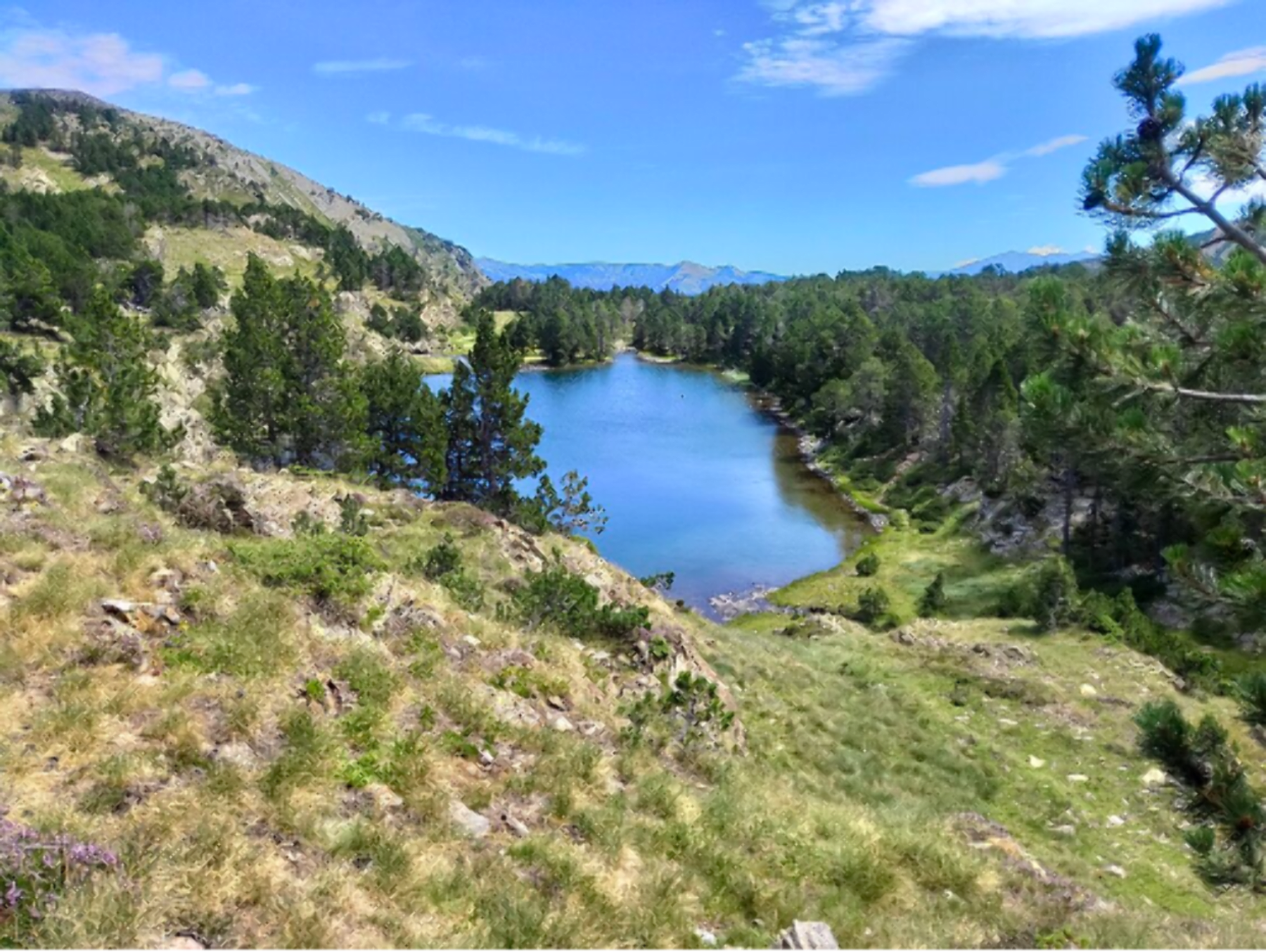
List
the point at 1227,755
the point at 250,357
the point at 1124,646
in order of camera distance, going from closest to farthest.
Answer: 1. the point at 1227,755
2. the point at 1124,646
3. the point at 250,357

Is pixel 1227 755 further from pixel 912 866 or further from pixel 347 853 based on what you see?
pixel 347 853

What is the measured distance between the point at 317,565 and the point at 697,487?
5739 cm

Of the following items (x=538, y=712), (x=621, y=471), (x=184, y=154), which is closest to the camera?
(x=538, y=712)

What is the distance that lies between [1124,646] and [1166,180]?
25.9 meters

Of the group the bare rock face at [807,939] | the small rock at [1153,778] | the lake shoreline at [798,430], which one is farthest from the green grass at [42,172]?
the bare rock face at [807,939]

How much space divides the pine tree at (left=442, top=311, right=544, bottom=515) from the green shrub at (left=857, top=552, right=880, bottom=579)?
22.4 m

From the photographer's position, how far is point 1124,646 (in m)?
28.4

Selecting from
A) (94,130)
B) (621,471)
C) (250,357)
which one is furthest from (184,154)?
(250,357)

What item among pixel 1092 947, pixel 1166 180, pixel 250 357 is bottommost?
pixel 1092 947

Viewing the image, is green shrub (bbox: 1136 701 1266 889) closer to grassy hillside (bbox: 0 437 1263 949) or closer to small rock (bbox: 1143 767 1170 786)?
grassy hillside (bbox: 0 437 1263 949)

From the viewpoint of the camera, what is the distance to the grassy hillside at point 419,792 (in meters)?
5.91

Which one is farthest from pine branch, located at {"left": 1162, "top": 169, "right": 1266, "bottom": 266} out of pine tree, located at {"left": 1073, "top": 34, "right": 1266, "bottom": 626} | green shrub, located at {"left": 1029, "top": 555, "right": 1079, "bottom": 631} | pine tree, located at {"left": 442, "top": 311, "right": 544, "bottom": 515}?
pine tree, located at {"left": 442, "top": 311, "right": 544, "bottom": 515}

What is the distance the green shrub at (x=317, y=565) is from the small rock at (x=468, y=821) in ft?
15.3

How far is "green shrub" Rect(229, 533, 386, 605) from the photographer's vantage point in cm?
1124
